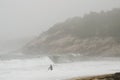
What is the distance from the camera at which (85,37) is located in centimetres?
9506

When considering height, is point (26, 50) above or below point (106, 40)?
above

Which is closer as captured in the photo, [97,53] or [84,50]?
[97,53]

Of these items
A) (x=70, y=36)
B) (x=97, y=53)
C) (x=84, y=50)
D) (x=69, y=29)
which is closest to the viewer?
(x=97, y=53)

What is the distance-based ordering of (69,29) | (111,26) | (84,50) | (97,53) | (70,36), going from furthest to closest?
(69,29), (70,36), (111,26), (84,50), (97,53)

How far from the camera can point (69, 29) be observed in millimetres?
108812

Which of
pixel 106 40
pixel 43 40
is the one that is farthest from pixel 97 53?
pixel 43 40

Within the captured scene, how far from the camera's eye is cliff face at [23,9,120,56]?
83875mm

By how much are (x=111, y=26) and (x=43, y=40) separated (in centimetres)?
3035

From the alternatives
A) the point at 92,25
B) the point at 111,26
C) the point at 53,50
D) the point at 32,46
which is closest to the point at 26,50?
the point at 32,46

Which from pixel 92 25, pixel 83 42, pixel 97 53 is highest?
pixel 92 25

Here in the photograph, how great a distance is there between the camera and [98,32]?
307ft

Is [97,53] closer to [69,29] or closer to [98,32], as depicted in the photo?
[98,32]

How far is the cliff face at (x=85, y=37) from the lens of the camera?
83.9m

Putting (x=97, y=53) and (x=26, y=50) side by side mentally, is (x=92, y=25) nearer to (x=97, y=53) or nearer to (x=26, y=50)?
(x=97, y=53)
